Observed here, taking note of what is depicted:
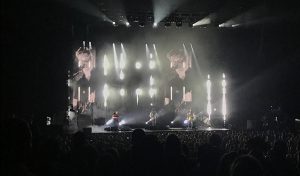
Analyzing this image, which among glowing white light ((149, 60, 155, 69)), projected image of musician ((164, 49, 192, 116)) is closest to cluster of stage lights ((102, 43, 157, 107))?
glowing white light ((149, 60, 155, 69))

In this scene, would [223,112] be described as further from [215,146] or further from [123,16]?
[215,146]

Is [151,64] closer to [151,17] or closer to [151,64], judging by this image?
[151,64]

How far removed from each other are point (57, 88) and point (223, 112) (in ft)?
43.2

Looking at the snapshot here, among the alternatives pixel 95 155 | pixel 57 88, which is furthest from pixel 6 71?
pixel 95 155

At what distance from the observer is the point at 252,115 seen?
72.5 feet

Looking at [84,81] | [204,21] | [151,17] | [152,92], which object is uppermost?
[204,21]

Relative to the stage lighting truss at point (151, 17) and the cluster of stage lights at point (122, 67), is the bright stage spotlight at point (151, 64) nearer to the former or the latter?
the cluster of stage lights at point (122, 67)

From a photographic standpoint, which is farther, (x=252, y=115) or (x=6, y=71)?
(x=252, y=115)

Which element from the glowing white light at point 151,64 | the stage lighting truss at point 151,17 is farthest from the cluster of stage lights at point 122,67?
the stage lighting truss at point 151,17

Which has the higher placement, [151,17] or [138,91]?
[151,17]

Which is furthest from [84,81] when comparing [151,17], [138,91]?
[151,17]

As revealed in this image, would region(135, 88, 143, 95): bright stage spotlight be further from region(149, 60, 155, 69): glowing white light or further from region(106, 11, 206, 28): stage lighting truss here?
region(106, 11, 206, 28): stage lighting truss

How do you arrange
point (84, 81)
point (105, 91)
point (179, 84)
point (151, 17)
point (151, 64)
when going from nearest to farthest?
point (151, 17)
point (105, 91)
point (84, 81)
point (151, 64)
point (179, 84)

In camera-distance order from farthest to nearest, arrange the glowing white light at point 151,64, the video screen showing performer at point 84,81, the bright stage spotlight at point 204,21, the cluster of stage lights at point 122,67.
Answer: the glowing white light at point 151,64
the cluster of stage lights at point 122,67
the video screen showing performer at point 84,81
the bright stage spotlight at point 204,21
